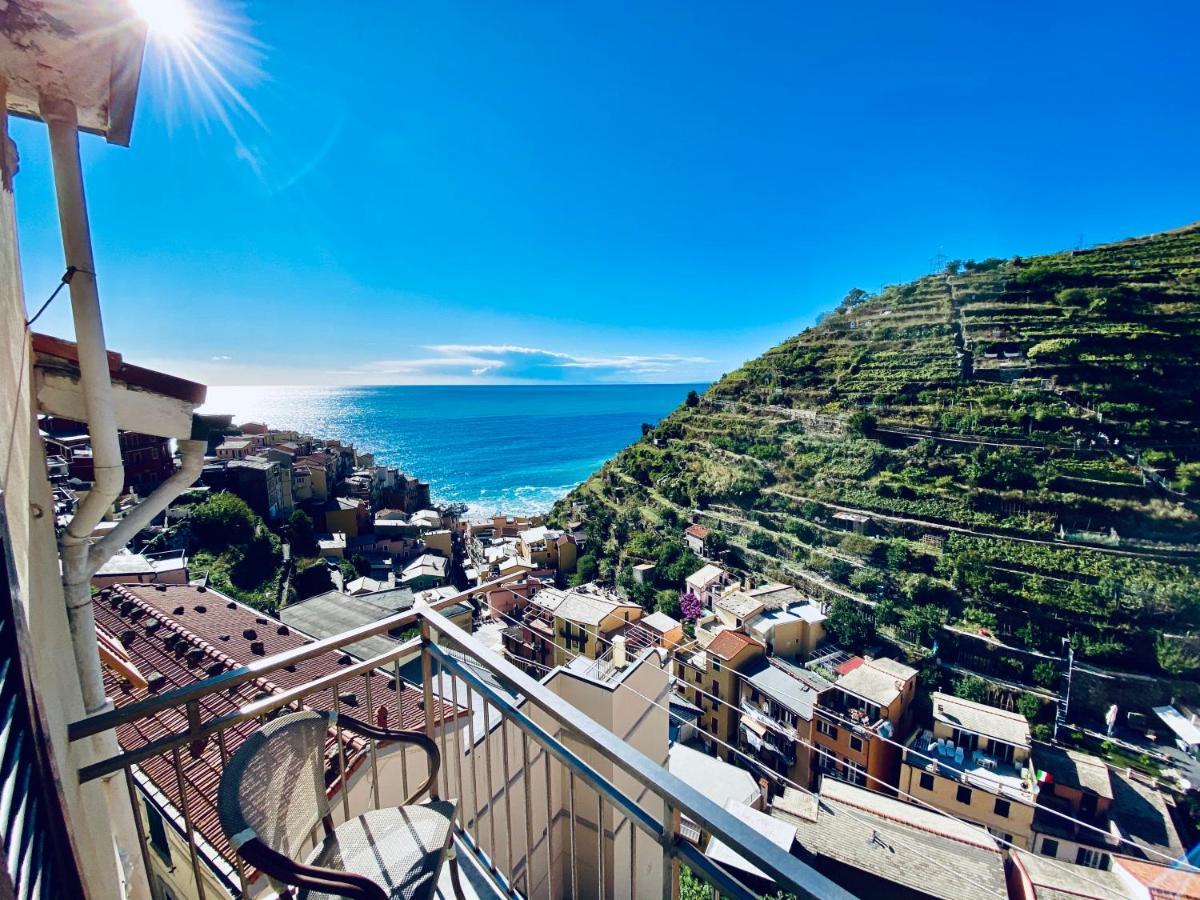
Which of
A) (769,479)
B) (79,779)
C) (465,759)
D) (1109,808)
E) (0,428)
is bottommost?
(1109,808)

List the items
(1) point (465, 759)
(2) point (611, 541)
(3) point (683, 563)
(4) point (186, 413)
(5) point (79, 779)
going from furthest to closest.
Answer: (2) point (611, 541)
(3) point (683, 563)
(1) point (465, 759)
(4) point (186, 413)
(5) point (79, 779)

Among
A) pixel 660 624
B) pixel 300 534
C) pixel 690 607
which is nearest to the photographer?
pixel 660 624

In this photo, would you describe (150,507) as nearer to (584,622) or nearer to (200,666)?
(200,666)

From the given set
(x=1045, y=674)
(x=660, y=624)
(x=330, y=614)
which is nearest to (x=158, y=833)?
(x=330, y=614)

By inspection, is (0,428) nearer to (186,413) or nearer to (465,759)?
(186,413)

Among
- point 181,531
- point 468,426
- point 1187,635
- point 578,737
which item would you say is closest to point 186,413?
point 578,737

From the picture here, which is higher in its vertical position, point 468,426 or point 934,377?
point 934,377
